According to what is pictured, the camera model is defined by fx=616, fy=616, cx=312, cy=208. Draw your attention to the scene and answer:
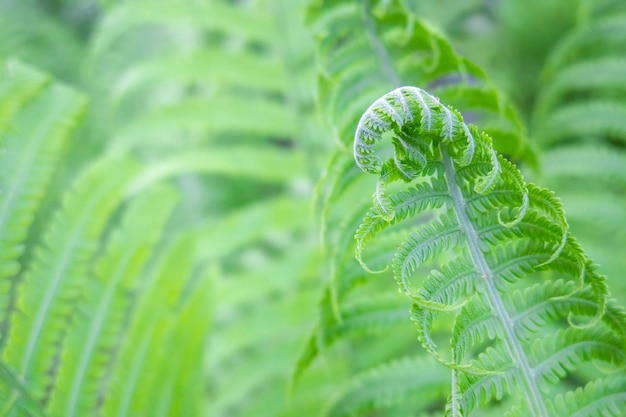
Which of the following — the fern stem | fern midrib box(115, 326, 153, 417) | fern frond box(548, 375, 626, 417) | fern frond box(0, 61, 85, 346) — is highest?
fern frond box(0, 61, 85, 346)

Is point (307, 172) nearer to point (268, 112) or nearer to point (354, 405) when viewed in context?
point (268, 112)

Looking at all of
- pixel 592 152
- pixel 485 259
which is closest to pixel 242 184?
pixel 592 152

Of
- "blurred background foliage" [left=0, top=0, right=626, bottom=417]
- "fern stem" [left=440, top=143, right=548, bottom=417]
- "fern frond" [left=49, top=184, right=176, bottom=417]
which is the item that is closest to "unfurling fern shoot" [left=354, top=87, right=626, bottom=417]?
"fern stem" [left=440, top=143, right=548, bottom=417]

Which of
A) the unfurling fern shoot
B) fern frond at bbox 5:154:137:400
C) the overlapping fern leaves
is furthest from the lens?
the overlapping fern leaves

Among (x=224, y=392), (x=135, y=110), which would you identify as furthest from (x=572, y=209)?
(x=135, y=110)

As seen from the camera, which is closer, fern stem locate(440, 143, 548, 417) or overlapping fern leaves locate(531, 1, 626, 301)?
fern stem locate(440, 143, 548, 417)

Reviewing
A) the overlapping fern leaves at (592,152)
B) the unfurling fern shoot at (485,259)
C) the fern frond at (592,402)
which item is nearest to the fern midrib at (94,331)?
the unfurling fern shoot at (485,259)

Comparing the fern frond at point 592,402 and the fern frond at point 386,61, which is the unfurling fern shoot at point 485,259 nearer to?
the fern frond at point 592,402

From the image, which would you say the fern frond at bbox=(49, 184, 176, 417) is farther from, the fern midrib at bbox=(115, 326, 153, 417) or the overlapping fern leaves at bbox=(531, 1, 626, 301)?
the overlapping fern leaves at bbox=(531, 1, 626, 301)
